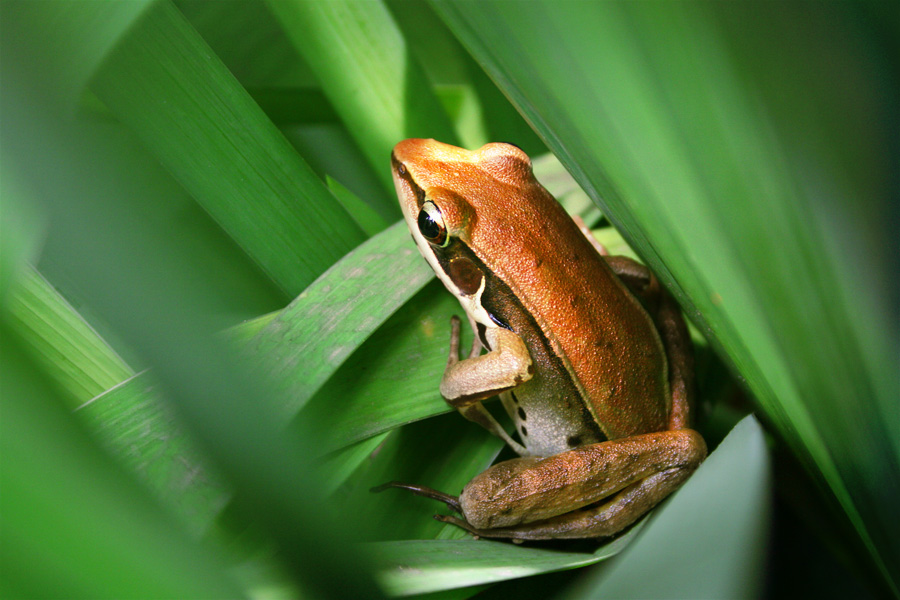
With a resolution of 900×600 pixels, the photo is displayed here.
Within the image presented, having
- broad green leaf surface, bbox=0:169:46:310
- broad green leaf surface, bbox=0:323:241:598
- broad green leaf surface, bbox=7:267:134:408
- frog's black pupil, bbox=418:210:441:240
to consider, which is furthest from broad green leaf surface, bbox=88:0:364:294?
broad green leaf surface, bbox=0:323:241:598

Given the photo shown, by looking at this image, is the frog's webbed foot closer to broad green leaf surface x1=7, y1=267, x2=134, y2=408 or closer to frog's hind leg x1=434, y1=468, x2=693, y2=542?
frog's hind leg x1=434, y1=468, x2=693, y2=542

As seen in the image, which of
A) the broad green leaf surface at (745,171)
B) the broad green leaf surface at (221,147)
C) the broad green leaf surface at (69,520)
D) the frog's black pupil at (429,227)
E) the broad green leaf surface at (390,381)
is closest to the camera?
the broad green leaf surface at (69,520)

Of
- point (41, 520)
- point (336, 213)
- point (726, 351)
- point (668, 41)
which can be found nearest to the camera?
point (41, 520)

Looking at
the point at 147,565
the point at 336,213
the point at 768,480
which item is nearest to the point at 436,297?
the point at 336,213

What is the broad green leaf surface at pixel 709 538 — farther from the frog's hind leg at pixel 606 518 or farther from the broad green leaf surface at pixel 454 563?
the frog's hind leg at pixel 606 518

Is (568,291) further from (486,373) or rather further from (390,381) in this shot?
(390,381)

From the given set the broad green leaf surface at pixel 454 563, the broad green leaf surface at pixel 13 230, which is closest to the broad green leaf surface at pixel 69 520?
the broad green leaf surface at pixel 13 230

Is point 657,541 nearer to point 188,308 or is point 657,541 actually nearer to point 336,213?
point 188,308
